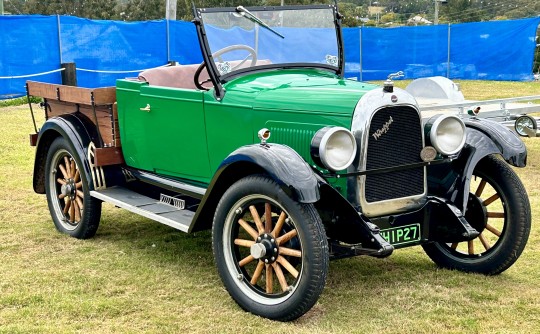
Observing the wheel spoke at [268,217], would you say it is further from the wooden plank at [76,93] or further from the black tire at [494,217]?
the wooden plank at [76,93]

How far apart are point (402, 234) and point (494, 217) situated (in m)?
0.82

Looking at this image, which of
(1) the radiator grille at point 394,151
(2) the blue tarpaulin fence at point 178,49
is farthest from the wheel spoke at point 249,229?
(2) the blue tarpaulin fence at point 178,49

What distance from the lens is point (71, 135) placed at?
555 centimetres

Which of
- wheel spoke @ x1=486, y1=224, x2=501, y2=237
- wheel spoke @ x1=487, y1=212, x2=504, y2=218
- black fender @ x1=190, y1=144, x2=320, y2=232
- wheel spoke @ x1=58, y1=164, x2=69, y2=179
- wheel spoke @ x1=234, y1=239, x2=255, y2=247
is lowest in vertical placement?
wheel spoke @ x1=486, y1=224, x2=501, y2=237

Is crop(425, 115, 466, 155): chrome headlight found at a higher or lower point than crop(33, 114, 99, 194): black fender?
higher

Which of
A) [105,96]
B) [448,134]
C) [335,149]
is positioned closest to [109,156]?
[105,96]

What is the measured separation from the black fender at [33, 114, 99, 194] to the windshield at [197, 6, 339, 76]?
143 centimetres

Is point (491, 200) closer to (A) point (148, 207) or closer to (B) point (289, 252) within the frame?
(B) point (289, 252)

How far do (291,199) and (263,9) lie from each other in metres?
1.83

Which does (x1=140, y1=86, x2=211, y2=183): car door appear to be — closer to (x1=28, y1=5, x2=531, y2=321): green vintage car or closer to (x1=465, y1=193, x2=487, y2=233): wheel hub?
(x1=28, y1=5, x2=531, y2=321): green vintage car

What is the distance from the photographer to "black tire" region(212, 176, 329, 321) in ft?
12.1

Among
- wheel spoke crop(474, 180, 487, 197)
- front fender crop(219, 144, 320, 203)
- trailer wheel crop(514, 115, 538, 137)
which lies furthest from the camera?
trailer wheel crop(514, 115, 538, 137)

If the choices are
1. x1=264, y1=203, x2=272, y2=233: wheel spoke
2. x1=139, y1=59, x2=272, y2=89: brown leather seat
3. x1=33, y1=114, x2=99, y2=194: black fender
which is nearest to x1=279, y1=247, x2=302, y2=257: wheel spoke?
x1=264, y1=203, x2=272, y2=233: wheel spoke

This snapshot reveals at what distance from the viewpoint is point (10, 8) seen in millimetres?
63781
